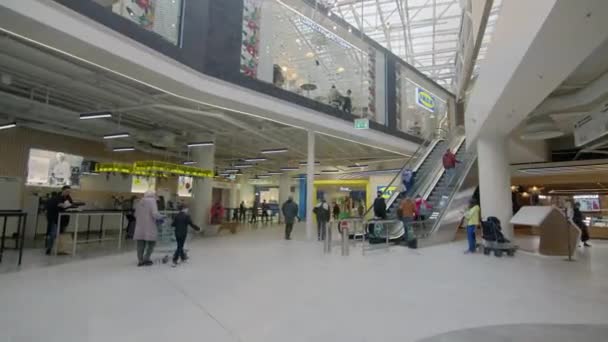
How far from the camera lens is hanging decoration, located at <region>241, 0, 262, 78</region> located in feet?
31.8

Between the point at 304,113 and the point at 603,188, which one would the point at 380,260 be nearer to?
the point at 304,113

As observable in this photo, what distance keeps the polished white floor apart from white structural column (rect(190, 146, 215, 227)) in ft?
19.5

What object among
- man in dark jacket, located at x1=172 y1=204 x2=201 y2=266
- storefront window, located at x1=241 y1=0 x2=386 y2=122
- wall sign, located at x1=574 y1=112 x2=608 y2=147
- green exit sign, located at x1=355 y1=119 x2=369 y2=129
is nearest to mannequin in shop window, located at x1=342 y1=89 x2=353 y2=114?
storefront window, located at x1=241 y1=0 x2=386 y2=122

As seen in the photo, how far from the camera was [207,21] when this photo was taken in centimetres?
864

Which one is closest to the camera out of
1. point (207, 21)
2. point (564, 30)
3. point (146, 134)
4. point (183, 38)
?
point (564, 30)

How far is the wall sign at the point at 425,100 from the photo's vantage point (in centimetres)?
1975

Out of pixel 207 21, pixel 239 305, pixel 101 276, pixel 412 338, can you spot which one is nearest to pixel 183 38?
pixel 207 21

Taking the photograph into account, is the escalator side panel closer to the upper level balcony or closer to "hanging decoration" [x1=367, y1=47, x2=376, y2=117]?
the upper level balcony

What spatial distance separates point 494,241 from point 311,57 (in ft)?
30.0

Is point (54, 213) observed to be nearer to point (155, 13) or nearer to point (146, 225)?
point (146, 225)

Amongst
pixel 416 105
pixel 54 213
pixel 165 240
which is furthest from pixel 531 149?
pixel 54 213

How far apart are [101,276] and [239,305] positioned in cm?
310

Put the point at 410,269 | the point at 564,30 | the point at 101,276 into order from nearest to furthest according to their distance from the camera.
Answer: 1. the point at 564,30
2. the point at 101,276
3. the point at 410,269

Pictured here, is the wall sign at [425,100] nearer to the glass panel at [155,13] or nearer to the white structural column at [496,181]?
the white structural column at [496,181]
